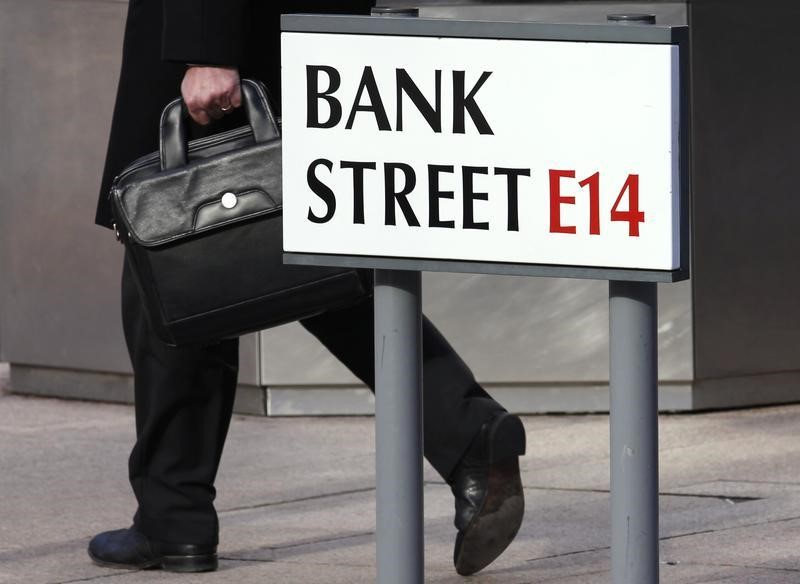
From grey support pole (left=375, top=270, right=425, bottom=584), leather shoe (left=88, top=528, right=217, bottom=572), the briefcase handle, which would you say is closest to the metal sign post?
grey support pole (left=375, top=270, right=425, bottom=584)

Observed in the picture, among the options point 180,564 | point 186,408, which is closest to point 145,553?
point 180,564

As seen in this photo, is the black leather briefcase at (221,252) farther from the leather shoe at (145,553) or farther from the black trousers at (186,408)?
the leather shoe at (145,553)

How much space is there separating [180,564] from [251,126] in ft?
3.22

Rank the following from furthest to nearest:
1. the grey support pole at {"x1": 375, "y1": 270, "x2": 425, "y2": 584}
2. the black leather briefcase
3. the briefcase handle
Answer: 1. the briefcase handle
2. the black leather briefcase
3. the grey support pole at {"x1": 375, "y1": 270, "x2": 425, "y2": 584}

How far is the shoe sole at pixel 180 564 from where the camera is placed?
3.96 metres

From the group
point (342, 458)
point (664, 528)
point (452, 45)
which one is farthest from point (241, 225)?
point (342, 458)

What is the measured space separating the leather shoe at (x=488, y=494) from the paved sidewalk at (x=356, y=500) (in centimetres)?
10

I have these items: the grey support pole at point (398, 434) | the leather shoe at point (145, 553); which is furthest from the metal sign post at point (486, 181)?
the leather shoe at point (145, 553)

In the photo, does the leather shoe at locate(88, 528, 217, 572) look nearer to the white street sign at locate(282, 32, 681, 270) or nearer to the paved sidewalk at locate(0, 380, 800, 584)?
the paved sidewalk at locate(0, 380, 800, 584)

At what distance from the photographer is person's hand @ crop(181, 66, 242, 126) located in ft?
12.1

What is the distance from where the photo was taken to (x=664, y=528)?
435 cm

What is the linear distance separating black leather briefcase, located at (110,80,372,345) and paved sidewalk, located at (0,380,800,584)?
634 millimetres

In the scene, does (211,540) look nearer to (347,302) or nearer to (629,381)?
(347,302)

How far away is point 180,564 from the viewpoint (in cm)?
396
